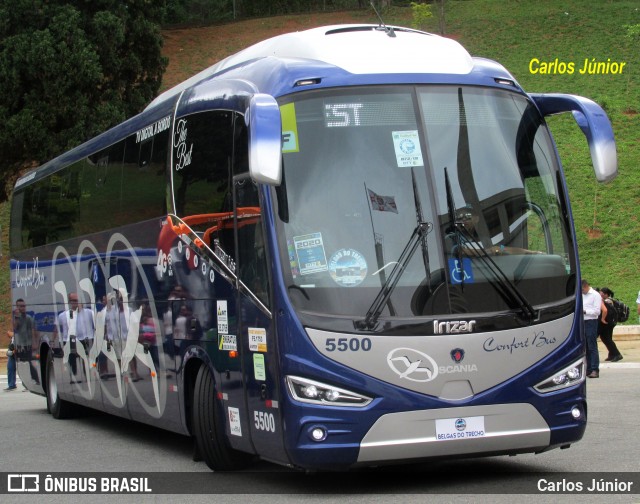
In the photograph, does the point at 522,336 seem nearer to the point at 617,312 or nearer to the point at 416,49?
the point at 416,49

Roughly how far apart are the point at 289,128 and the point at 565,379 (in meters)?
2.97

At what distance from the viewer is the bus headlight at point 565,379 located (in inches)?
338

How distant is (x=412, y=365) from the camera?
26.9ft

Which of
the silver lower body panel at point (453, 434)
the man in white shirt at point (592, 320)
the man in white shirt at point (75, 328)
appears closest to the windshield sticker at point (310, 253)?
the silver lower body panel at point (453, 434)

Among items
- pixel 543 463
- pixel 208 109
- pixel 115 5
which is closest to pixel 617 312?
pixel 543 463

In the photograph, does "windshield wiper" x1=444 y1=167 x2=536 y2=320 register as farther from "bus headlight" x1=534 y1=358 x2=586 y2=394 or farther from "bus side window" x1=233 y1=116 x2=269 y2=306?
"bus side window" x1=233 y1=116 x2=269 y2=306

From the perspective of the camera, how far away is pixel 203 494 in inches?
359

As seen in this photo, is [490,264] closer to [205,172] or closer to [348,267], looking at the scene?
[348,267]

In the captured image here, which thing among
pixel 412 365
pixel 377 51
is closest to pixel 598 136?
pixel 377 51

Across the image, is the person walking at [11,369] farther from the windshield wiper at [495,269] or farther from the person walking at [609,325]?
the windshield wiper at [495,269]

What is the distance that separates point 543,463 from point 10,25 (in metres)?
28.2

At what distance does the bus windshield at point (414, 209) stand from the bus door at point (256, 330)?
1.17ft

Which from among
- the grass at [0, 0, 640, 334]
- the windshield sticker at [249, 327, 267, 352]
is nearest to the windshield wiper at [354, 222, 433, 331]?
the windshield sticker at [249, 327, 267, 352]

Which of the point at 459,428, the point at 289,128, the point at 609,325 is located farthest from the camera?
the point at 609,325
